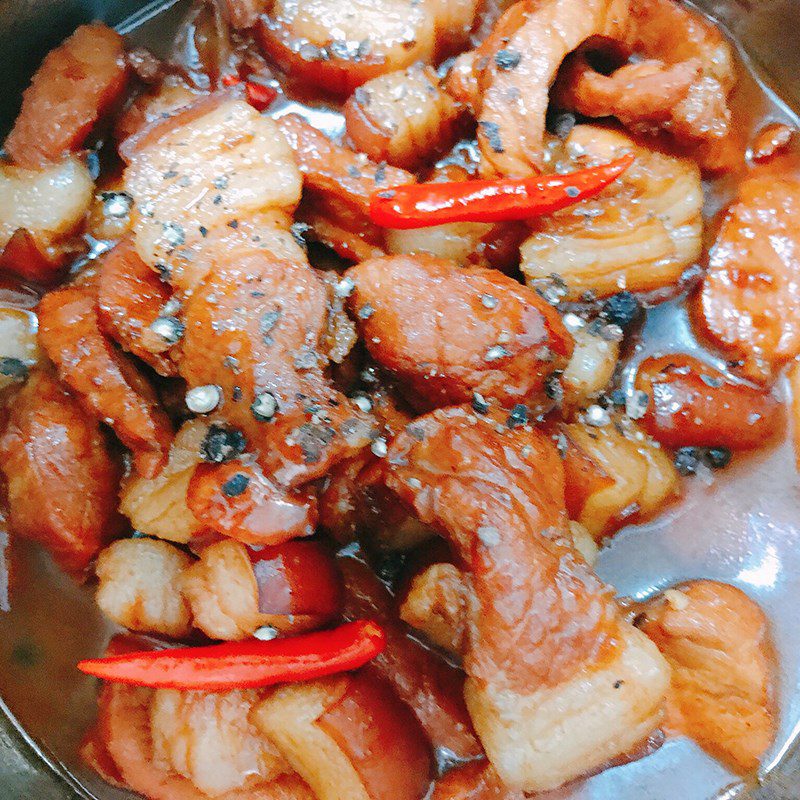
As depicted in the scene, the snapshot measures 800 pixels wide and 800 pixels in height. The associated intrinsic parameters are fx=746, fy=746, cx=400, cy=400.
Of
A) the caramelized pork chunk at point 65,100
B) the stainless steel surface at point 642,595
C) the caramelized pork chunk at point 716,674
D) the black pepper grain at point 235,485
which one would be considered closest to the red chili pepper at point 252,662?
the stainless steel surface at point 642,595

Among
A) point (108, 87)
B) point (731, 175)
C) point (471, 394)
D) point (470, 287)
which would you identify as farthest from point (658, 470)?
point (108, 87)

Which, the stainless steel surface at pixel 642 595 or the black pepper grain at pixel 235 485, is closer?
the black pepper grain at pixel 235 485

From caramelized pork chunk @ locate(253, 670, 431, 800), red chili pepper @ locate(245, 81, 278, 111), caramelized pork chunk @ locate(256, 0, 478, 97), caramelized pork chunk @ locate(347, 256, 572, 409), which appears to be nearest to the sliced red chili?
red chili pepper @ locate(245, 81, 278, 111)

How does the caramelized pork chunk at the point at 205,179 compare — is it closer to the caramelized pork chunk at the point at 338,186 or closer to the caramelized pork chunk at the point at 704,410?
the caramelized pork chunk at the point at 338,186

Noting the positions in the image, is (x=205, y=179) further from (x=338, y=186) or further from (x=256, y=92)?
(x=256, y=92)

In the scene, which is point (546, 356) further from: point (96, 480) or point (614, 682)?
point (96, 480)

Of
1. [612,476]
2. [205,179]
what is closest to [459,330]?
[612,476]
